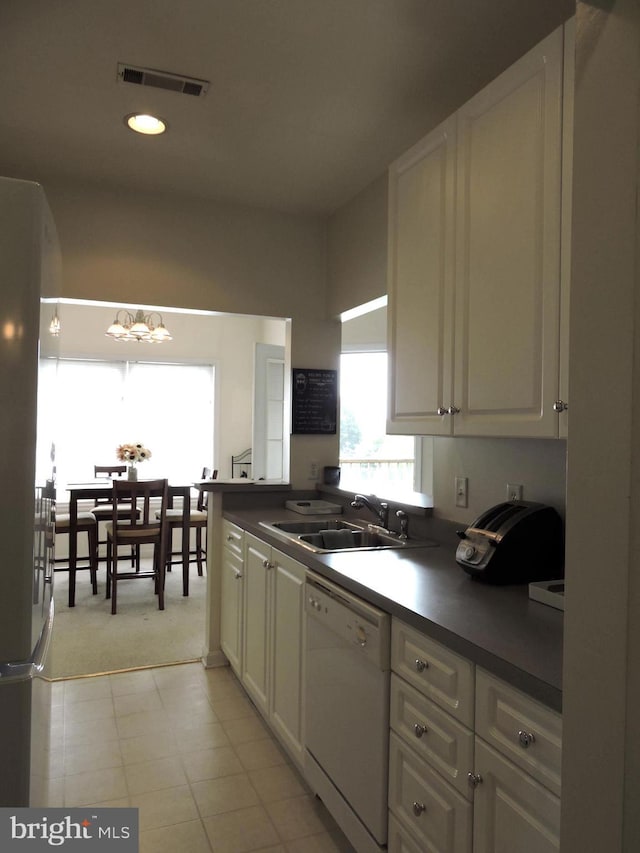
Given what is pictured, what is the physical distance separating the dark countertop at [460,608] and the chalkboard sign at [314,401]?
126 centimetres

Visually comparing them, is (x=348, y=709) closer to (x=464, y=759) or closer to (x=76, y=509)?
(x=464, y=759)

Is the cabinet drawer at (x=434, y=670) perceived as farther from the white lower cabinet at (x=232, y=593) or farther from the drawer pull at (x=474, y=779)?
the white lower cabinet at (x=232, y=593)

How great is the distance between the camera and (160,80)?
2.29m

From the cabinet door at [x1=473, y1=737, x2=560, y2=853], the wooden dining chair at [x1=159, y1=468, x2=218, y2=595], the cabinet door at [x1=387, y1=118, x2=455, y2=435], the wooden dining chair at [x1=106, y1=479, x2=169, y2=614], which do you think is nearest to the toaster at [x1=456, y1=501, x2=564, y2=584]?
the cabinet door at [x1=387, y1=118, x2=455, y2=435]

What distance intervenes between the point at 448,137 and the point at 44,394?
1.48 metres

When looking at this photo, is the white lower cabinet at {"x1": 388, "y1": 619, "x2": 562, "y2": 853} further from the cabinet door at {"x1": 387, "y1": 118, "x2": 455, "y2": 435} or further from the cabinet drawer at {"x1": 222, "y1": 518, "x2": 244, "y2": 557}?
the cabinet drawer at {"x1": 222, "y1": 518, "x2": 244, "y2": 557}

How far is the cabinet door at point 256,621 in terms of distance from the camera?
2.68 metres

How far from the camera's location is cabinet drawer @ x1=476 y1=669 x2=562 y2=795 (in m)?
1.12

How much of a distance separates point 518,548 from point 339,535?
1.10 metres

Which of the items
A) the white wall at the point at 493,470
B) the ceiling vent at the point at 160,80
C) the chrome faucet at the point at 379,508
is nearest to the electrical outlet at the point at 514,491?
the white wall at the point at 493,470

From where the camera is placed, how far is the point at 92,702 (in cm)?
305

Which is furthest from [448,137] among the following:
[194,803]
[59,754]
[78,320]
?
[78,320]

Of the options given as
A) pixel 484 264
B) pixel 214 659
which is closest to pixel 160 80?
pixel 484 264

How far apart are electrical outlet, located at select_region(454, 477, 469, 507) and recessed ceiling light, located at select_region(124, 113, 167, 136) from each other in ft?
6.38
